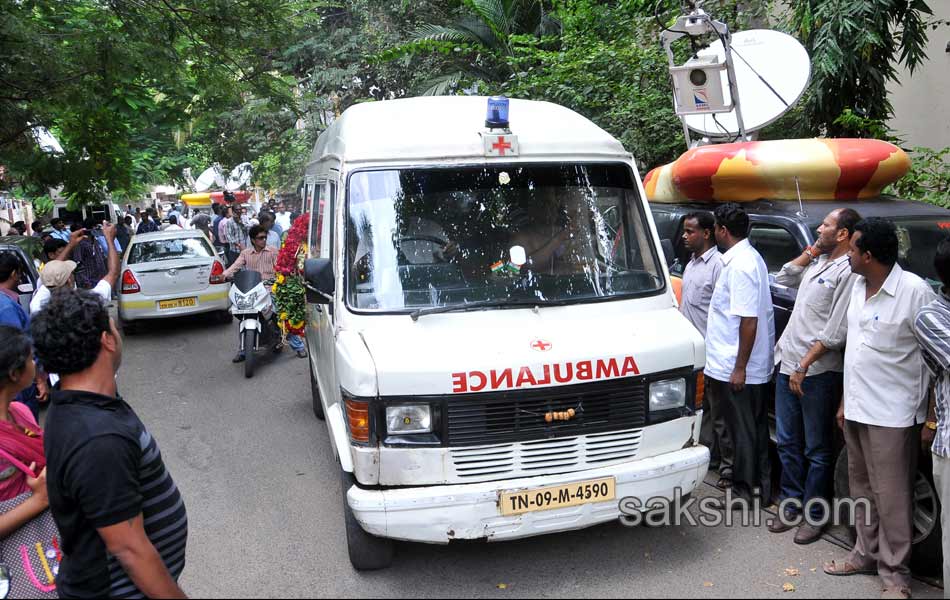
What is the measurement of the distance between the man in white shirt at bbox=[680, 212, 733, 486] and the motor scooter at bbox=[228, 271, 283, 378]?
18.2 ft

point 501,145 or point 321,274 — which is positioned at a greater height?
point 501,145

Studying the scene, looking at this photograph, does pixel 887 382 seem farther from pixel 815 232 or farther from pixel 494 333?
pixel 494 333

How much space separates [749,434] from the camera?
16.0 feet

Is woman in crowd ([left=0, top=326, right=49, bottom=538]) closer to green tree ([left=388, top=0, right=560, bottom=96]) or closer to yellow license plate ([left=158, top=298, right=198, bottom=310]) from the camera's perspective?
yellow license plate ([left=158, top=298, right=198, bottom=310])

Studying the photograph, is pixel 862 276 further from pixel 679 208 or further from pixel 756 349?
pixel 679 208

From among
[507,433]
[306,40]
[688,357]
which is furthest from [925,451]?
[306,40]

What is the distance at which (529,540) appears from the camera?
180 inches

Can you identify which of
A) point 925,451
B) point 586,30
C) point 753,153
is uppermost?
point 586,30

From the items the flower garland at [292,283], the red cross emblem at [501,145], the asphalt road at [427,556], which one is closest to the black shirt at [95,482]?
the asphalt road at [427,556]

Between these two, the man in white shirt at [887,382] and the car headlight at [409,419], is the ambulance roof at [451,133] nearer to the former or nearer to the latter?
the car headlight at [409,419]

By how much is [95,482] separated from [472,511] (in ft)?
6.46

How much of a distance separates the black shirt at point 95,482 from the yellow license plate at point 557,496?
1.80 meters

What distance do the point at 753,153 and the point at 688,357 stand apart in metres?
2.23

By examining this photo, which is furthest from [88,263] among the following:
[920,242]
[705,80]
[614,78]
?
[920,242]
